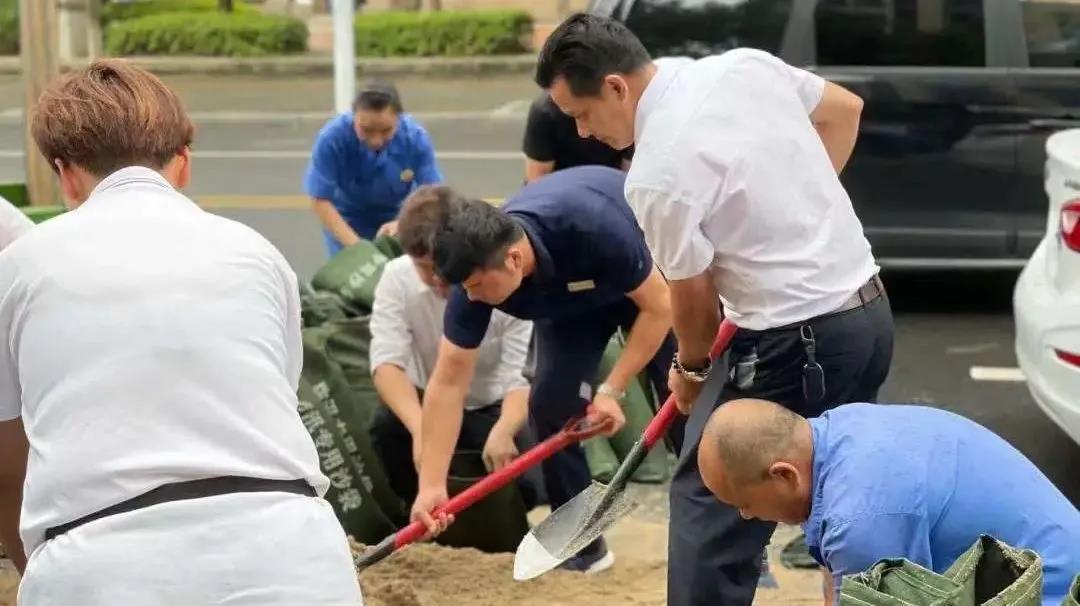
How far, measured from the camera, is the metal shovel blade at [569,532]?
12.2 feet

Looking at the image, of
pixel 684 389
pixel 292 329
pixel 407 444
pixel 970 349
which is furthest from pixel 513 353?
pixel 970 349

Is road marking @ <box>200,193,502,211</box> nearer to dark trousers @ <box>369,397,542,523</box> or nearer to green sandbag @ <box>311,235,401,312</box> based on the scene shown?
green sandbag @ <box>311,235,401,312</box>

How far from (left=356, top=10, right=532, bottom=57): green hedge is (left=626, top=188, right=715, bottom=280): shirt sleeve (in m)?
17.8

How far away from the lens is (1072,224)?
14.7ft

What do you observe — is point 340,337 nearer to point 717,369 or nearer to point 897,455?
point 717,369

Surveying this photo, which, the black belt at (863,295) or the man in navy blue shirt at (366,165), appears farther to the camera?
the man in navy blue shirt at (366,165)

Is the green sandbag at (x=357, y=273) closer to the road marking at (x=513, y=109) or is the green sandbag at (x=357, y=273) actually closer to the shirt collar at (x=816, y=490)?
the shirt collar at (x=816, y=490)

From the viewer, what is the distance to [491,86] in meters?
18.9

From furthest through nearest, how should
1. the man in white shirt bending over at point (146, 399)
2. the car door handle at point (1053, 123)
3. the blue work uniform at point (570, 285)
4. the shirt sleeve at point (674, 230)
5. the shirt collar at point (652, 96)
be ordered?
the car door handle at point (1053, 123) → the blue work uniform at point (570, 285) → the shirt collar at point (652, 96) → the shirt sleeve at point (674, 230) → the man in white shirt bending over at point (146, 399)

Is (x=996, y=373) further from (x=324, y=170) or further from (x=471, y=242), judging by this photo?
(x=471, y=242)

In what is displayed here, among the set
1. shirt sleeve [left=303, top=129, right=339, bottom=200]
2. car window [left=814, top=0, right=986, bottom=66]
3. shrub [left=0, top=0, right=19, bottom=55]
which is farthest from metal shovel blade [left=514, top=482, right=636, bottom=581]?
shrub [left=0, top=0, right=19, bottom=55]

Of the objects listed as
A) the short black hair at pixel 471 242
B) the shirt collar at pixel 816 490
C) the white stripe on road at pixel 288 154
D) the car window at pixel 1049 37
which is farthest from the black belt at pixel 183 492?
the white stripe on road at pixel 288 154

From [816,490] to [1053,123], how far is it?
15.8 ft

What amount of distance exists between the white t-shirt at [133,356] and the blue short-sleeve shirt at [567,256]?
74.6 inches
